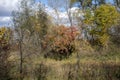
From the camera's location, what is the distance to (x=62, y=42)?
32.2m

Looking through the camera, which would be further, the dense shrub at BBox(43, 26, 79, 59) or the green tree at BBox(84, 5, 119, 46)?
the green tree at BBox(84, 5, 119, 46)

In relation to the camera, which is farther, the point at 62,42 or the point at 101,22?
the point at 101,22

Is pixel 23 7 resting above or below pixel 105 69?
above

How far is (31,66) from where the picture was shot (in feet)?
52.8

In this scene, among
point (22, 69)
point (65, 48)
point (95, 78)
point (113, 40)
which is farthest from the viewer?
point (113, 40)

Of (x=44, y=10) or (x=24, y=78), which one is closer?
(x=24, y=78)

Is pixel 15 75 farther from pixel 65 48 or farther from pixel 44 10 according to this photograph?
pixel 44 10

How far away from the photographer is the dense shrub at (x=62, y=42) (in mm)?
31712

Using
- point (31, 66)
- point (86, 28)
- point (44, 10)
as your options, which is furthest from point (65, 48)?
point (31, 66)

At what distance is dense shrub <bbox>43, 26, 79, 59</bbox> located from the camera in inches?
1249

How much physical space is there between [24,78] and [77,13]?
94.1 ft

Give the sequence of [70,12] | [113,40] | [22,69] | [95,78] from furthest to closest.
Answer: [70,12]
[113,40]
[22,69]
[95,78]

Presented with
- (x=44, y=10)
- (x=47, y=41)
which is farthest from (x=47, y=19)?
(x=47, y=41)

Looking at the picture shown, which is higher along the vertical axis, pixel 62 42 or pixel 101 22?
pixel 101 22
